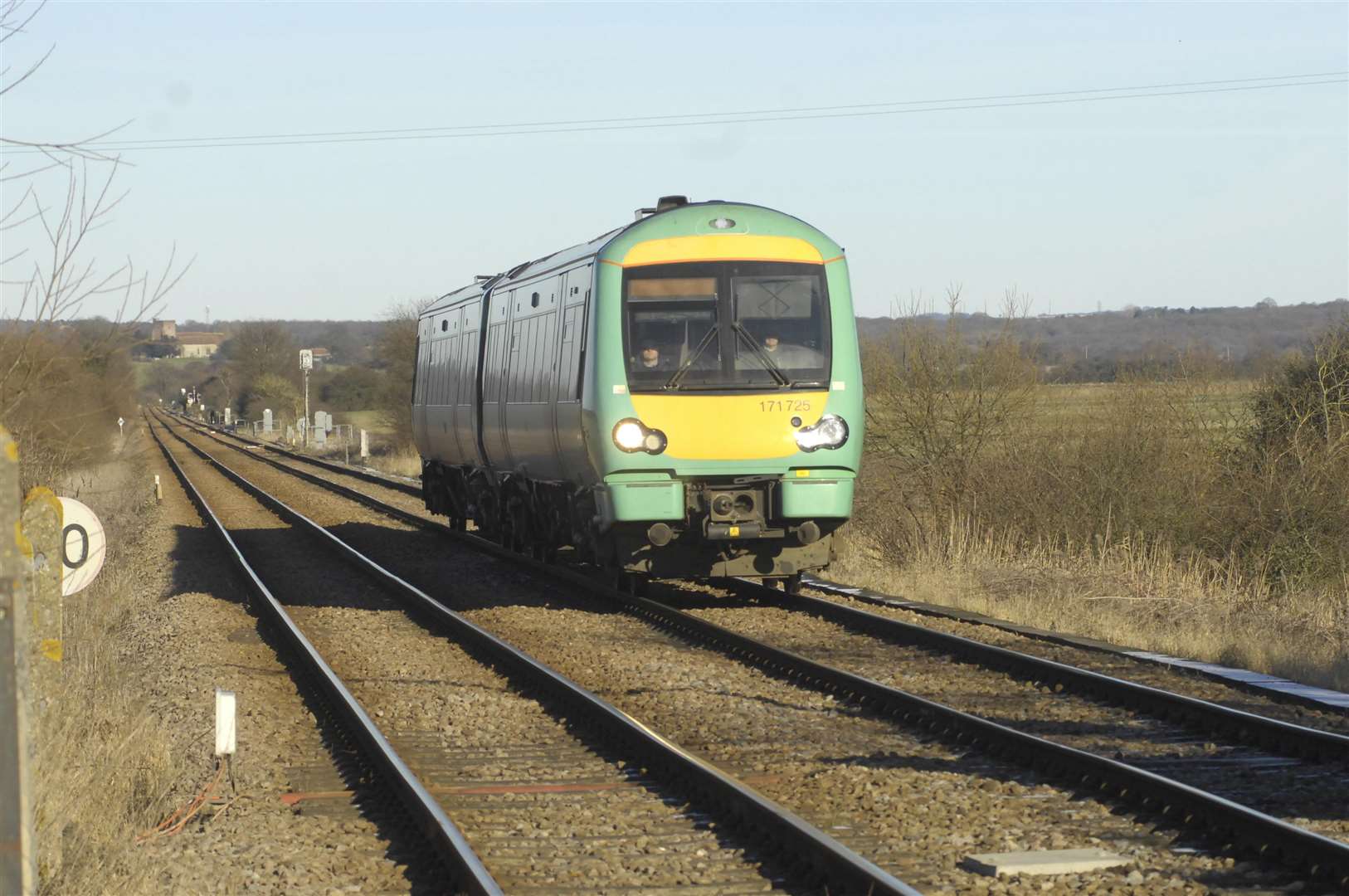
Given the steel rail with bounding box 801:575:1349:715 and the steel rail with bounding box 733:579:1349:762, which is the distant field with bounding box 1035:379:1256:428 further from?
the steel rail with bounding box 733:579:1349:762

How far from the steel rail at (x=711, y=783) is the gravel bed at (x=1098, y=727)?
2117 millimetres

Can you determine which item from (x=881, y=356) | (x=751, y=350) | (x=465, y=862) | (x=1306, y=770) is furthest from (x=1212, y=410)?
(x=465, y=862)

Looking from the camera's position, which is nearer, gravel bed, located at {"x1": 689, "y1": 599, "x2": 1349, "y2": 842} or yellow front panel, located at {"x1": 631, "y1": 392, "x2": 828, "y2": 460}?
gravel bed, located at {"x1": 689, "y1": 599, "x2": 1349, "y2": 842}

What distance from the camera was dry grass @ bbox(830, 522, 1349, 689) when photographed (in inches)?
485

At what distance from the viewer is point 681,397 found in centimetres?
1452

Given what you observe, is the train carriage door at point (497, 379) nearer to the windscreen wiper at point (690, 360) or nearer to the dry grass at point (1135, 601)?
the dry grass at point (1135, 601)

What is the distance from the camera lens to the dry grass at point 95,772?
6461mm

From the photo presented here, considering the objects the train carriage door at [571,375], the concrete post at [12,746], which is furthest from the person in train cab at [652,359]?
the concrete post at [12,746]

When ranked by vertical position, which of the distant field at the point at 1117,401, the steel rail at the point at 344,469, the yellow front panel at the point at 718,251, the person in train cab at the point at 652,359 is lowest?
the steel rail at the point at 344,469

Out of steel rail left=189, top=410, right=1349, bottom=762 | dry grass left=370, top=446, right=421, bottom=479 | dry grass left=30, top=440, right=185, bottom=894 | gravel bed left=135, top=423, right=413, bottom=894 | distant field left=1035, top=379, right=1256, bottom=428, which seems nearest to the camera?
dry grass left=30, top=440, right=185, bottom=894

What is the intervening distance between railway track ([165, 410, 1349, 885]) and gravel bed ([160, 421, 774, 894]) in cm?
192

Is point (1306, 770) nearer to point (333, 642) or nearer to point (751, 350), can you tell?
point (751, 350)

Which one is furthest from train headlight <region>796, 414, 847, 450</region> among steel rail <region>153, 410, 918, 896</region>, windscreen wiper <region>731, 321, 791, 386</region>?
steel rail <region>153, 410, 918, 896</region>

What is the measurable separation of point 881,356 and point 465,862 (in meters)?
17.6
